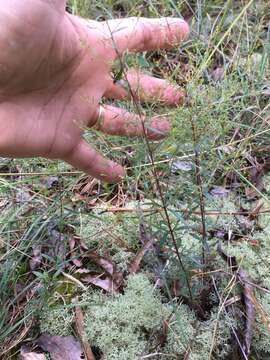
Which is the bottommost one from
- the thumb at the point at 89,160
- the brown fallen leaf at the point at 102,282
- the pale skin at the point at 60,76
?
the brown fallen leaf at the point at 102,282

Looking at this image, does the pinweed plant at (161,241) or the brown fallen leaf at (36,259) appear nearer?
the pinweed plant at (161,241)

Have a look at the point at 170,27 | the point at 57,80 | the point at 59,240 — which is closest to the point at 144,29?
the point at 170,27

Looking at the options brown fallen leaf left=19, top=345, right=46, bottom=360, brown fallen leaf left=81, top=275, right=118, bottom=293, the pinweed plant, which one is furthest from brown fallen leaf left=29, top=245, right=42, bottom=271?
brown fallen leaf left=19, top=345, right=46, bottom=360

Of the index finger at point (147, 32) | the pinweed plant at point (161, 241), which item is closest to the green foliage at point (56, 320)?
the pinweed plant at point (161, 241)

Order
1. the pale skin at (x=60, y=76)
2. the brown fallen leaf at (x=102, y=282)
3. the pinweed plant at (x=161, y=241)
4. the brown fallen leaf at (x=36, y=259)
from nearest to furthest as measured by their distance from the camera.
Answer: the pinweed plant at (x=161, y=241), the pale skin at (x=60, y=76), the brown fallen leaf at (x=102, y=282), the brown fallen leaf at (x=36, y=259)

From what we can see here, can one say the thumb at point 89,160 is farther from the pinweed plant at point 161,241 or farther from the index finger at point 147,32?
the index finger at point 147,32

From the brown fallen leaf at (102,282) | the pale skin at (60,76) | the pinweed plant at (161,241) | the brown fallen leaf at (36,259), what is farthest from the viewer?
the brown fallen leaf at (36,259)

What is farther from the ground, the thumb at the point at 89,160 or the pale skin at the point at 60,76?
the pale skin at the point at 60,76

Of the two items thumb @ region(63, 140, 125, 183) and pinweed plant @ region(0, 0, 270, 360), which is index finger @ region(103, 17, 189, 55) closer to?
pinweed plant @ region(0, 0, 270, 360)
